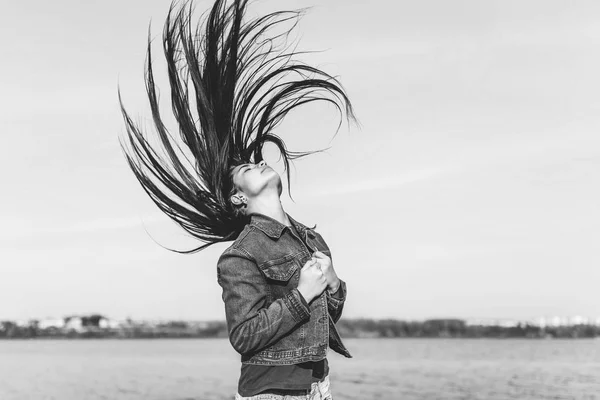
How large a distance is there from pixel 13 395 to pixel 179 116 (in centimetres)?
2689

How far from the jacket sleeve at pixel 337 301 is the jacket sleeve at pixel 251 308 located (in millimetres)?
334

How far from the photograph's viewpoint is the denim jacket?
152 inches

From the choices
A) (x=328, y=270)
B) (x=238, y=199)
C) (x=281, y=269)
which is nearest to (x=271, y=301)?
(x=281, y=269)

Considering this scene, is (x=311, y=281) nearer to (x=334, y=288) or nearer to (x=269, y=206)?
(x=334, y=288)

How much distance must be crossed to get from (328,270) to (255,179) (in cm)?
67

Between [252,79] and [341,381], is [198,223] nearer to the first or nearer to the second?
[252,79]

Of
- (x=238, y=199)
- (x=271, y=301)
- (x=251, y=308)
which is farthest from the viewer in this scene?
(x=238, y=199)

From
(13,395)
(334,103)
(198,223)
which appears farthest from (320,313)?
(13,395)

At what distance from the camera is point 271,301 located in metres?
4.06

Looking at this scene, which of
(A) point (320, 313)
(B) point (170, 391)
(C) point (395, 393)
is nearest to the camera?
(A) point (320, 313)

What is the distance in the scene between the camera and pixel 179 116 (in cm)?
464

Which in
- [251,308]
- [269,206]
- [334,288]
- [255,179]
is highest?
[255,179]

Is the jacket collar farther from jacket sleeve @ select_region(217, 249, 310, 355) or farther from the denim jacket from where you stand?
jacket sleeve @ select_region(217, 249, 310, 355)

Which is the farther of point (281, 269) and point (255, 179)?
point (255, 179)
